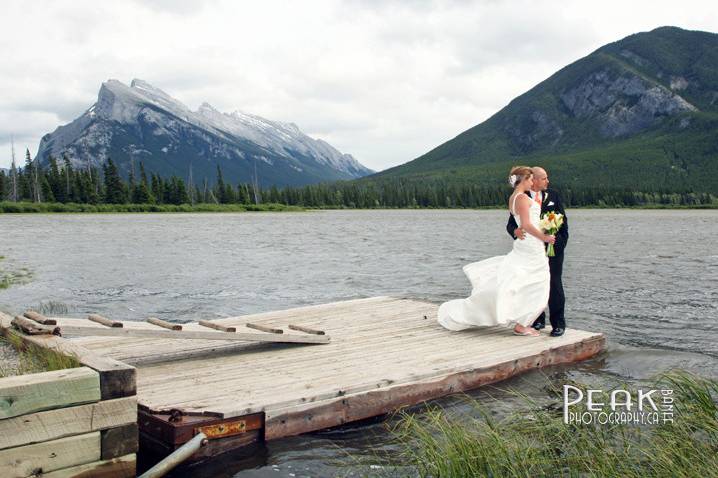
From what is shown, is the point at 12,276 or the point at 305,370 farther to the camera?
the point at 12,276

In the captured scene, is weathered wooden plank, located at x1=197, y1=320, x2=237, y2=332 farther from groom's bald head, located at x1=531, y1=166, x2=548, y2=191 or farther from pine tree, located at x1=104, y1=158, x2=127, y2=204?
pine tree, located at x1=104, y1=158, x2=127, y2=204

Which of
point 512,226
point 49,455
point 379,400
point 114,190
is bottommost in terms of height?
point 379,400

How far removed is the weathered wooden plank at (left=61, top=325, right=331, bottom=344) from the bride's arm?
12.0 feet

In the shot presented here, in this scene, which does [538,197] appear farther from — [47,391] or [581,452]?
[47,391]

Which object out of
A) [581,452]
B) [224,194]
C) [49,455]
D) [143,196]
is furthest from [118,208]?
[581,452]

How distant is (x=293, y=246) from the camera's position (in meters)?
45.2

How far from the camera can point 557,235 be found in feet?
36.9

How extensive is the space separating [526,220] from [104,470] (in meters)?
7.32

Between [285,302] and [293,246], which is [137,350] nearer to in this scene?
[285,302]

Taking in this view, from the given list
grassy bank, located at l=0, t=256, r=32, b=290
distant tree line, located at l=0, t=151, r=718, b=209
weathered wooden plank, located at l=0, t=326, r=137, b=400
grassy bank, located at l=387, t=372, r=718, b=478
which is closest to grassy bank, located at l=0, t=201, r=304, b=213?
distant tree line, located at l=0, t=151, r=718, b=209

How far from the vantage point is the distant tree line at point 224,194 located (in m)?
118

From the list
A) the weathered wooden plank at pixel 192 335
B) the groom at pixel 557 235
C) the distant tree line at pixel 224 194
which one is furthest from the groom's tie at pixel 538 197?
the distant tree line at pixel 224 194

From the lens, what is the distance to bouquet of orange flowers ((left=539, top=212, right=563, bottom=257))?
438 inches

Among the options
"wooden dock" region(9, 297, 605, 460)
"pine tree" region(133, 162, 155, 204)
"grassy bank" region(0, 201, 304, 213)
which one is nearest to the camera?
"wooden dock" region(9, 297, 605, 460)
